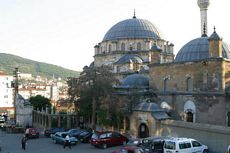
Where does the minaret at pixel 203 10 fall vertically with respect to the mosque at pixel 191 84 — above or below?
above

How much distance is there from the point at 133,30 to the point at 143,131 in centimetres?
2423

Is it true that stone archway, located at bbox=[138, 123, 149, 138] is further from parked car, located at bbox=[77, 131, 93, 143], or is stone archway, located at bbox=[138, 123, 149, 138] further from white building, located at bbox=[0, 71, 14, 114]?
white building, located at bbox=[0, 71, 14, 114]

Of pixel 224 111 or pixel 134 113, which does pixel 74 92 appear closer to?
pixel 134 113

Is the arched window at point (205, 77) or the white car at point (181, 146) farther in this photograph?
the arched window at point (205, 77)

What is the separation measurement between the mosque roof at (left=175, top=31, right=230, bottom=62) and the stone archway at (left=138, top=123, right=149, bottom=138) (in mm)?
7352

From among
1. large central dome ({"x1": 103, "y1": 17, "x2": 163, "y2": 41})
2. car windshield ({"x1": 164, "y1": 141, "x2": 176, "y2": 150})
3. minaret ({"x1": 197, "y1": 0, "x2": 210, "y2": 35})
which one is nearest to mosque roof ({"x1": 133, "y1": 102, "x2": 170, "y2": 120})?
car windshield ({"x1": 164, "y1": 141, "x2": 176, "y2": 150})

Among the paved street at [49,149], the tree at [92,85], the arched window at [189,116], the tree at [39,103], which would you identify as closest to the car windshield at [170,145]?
the paved street at [49,149]

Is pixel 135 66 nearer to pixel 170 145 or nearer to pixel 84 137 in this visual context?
pixel 84 137

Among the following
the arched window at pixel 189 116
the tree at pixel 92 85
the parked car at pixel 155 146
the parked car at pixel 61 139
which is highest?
the tree at pixel 92 85

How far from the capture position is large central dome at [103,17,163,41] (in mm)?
45603

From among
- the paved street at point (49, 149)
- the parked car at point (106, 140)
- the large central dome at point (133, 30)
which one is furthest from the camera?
the large central dome at point (133, 30)

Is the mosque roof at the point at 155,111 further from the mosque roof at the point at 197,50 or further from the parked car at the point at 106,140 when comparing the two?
the mosque roof at the point at 197,50

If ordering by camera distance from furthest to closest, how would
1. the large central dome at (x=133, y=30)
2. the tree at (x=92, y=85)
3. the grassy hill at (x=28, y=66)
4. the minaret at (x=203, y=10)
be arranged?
1. the grassy hill at (x=28, y=66)
2. the large central dome at (x=133, y=30)
3. the minaret at (x=203, y=10)
4. the tree at (x=92, y=85)

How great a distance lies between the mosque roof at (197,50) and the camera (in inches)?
1101
